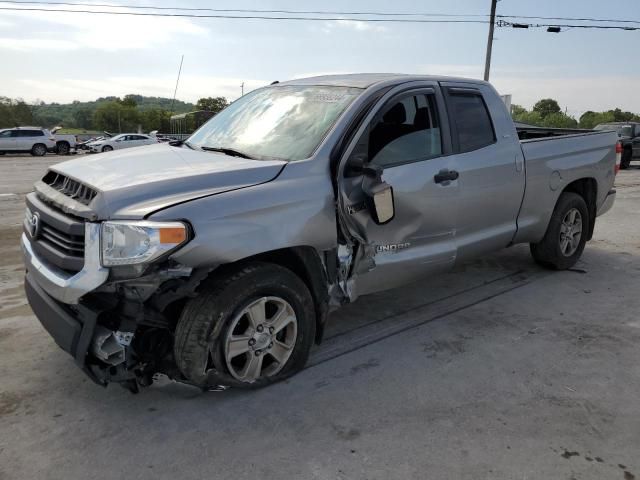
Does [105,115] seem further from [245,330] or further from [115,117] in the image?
[245,330]

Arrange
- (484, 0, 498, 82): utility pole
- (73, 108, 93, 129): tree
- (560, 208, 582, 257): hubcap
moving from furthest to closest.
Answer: (73, 108, 93, 129): tree, (484, 0, 498, 82): utility pole, (560, 208, 582, 257): hubcap

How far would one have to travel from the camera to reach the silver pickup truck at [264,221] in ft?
9.04

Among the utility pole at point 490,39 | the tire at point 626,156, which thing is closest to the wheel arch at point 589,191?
the tire at point 626,156

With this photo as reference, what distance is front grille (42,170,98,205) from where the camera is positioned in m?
2.96

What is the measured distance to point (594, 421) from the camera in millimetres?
2988

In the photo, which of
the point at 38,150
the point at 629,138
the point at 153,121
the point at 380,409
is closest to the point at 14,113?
the point at 153,121

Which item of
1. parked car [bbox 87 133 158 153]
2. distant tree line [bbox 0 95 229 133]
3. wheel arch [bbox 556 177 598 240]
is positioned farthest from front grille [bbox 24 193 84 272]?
distant tree line [bbox 0 95 229 133]

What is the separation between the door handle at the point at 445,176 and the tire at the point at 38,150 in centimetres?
3073

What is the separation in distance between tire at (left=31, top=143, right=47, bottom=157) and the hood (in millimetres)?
29712

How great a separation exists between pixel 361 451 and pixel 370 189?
1.54 m

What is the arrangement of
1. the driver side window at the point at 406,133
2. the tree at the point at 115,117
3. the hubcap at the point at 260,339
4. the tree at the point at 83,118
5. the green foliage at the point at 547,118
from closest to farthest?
the hubcap at the point at 260,339 < the driver side window at the point at 406,133 < the green foliage at the point at 547,118 < the tree at the point at 115,117 < the tree at the point at 83,118

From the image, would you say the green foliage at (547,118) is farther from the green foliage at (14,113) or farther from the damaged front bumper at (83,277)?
the green foliage at (14,113)

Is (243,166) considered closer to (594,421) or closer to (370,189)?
(370,189)

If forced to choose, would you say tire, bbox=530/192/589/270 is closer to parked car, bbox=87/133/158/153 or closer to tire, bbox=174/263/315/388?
tire, bbox=174/263/315/388
